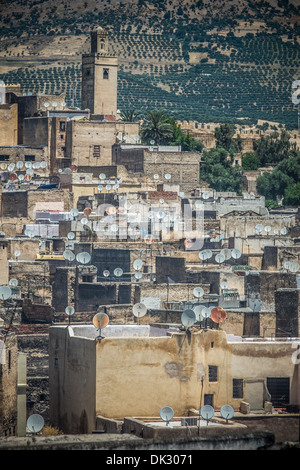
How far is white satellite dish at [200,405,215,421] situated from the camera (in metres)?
24.8

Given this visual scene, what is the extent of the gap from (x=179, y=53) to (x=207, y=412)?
97.7m

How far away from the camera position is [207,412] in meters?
24.8

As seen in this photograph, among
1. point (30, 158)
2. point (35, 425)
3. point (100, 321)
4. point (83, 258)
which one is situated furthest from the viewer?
point (30, 158)

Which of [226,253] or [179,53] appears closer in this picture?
[226,253]

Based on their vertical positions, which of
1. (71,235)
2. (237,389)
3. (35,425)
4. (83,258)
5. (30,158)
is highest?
(30,158)

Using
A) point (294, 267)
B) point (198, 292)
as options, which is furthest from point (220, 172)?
point (198, 292)

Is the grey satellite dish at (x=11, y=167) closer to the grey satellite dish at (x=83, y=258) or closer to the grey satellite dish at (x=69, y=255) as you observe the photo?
the grey satellite dish at (x=69, y=255)

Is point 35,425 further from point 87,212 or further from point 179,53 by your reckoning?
point 179,53

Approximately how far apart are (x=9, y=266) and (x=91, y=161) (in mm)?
18228

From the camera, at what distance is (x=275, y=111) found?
343ft

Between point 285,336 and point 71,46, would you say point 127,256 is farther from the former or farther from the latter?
point 71,46

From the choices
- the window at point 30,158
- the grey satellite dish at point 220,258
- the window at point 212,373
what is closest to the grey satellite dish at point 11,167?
the window at point 30,158

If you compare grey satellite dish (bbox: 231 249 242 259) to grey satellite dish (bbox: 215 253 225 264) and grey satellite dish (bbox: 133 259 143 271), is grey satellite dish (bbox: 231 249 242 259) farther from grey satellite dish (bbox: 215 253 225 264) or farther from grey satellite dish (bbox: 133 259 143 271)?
grey satellite dish (bbox: 133 259 143 271)
